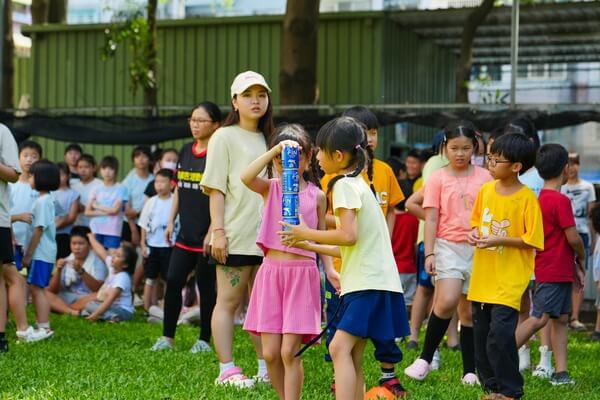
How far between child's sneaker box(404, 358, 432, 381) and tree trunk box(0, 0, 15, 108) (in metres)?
10.5

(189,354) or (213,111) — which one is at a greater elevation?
(213,111)

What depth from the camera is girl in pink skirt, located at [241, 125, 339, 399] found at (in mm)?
5246

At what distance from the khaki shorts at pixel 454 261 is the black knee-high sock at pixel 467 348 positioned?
0.24m

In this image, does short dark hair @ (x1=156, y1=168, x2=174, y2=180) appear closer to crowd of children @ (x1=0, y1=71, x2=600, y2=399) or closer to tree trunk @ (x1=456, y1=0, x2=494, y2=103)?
crowd of children @ (x1=0, y1=71, x2=600, y2=399)

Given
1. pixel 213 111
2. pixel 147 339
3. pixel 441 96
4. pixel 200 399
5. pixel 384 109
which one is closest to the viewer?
pixel 200 399

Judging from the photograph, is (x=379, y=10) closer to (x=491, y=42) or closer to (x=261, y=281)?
(x=491, y=42)

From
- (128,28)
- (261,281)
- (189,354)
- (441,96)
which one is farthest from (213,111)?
(441,96)

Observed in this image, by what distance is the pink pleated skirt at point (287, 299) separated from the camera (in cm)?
526

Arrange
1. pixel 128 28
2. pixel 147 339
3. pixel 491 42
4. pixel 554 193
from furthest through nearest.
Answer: pixel 491 42, pixel 128 28, pixel 147 339, pixel 554 193

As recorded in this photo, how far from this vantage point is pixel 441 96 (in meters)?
18.1

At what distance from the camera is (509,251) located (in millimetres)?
5879

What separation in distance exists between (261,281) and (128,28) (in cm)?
1039

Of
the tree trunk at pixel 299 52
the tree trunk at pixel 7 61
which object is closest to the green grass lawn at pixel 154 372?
the tree trunk at pixel 299 52

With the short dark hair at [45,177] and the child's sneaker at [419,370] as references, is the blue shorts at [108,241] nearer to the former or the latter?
the short dark hair at [45,177]
